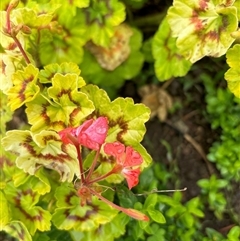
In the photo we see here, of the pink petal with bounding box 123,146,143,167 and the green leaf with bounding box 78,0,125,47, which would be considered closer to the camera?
the pink petal with bounding box 123,146,143,167

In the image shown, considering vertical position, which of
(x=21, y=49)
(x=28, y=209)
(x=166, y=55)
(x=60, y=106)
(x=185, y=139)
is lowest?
(x=185, y=139)

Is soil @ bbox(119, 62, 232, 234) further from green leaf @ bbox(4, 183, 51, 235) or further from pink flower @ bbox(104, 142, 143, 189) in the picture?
pink flower @ bbox(104, 142, 143, 189)

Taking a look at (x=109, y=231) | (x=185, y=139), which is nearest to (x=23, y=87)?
(x=109, y=231)

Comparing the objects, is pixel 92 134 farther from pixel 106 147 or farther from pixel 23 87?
pixel 23 87

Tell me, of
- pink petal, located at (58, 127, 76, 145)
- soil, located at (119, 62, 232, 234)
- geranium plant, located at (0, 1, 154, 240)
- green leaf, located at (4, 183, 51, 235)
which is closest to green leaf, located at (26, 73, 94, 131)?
geranium plant, located at (0, 1, 154, 240)

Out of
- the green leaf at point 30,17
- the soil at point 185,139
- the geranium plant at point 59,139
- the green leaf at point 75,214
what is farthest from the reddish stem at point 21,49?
the soil at point 185,139

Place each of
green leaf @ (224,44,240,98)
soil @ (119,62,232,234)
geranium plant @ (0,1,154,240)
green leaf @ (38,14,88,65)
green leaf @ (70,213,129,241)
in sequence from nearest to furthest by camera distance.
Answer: geranium plant @ (0,1,154,240)
green leaf @ (224,44,240,98)
green leaf @ (70,213,129,241)
green leaf @ (38,14,88,65)
soil @ (119,62,232,234)

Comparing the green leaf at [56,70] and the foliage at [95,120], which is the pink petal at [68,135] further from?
the green leaf at [56,70]

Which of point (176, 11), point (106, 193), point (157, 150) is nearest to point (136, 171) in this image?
point (106, 193)

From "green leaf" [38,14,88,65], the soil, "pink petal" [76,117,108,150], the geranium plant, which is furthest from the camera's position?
the soil
